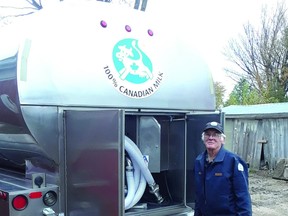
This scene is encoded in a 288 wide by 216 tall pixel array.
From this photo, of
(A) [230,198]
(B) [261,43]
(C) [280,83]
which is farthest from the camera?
(B) [261,43]

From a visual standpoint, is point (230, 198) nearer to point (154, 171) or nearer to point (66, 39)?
point (154, 171)

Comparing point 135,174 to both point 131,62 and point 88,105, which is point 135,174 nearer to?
point 88,105

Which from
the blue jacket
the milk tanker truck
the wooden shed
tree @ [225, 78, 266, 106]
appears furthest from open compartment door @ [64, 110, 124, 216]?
tree @ [225, 78, 266, 106]

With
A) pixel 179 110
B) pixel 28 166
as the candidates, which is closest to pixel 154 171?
pixel 179 110

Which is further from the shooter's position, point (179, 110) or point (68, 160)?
point (179, 110)

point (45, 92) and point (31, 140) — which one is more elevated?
point (45, 92)

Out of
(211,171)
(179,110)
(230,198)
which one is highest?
(179,110)

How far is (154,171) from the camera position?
12.8 ft

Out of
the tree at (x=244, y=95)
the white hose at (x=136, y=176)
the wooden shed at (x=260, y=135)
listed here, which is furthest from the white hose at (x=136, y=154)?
the tree at (x=244, y=95)

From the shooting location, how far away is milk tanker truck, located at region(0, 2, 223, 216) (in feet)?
9.41

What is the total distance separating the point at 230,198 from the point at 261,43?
98.6ft

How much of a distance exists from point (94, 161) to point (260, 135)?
12089mm

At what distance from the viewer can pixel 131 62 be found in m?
3.38

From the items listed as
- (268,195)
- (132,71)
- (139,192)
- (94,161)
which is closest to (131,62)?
(132,71)
